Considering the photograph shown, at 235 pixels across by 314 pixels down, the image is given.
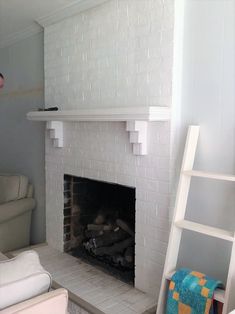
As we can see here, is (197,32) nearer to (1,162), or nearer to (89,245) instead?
(89,245)

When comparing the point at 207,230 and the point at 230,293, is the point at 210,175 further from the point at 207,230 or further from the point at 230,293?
the point at 230,293

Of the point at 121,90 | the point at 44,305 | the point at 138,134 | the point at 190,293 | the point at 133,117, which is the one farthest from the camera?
the point at 121,90

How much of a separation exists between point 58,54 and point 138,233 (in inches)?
71.8

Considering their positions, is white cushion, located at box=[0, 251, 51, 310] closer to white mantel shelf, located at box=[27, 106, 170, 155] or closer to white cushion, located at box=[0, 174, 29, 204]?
white mantel shelf, located at box=[27, 106, 170, 155]

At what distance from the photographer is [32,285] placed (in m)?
1.34

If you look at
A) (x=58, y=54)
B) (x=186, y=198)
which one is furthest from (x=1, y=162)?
(x=186, y=198)

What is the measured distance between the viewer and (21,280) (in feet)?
4.32

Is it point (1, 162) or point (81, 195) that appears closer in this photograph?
point (81, 195)

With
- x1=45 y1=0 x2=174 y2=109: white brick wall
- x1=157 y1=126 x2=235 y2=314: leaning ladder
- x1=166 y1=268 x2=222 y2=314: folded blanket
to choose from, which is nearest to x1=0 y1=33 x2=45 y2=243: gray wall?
x1=45 y1=0 x2=174 y2=109: white brick wall

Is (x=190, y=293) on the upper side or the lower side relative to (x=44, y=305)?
lower

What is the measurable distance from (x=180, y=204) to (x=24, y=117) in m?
2.40

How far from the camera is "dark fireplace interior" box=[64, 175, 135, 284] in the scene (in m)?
2.91

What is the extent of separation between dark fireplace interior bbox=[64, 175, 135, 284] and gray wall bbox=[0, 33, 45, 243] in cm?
51

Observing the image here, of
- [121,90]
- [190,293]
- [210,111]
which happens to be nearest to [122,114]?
[121,90]
